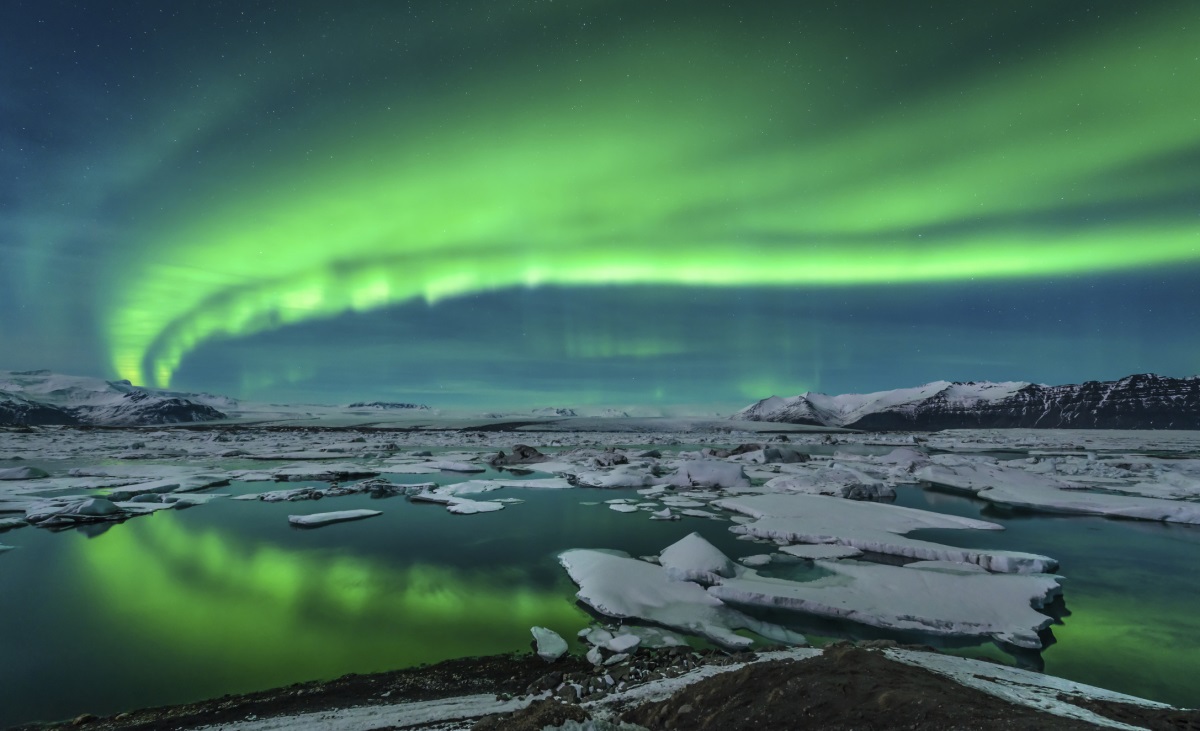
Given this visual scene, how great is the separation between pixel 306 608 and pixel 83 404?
182170mm

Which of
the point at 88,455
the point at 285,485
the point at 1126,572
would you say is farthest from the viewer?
the point at 88,455

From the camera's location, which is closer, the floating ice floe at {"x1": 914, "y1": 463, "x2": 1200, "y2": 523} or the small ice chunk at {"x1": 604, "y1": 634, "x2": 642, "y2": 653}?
the small ice chunk at {"x1": 604, "y1": 634, "x2": 642, "y2": 653}

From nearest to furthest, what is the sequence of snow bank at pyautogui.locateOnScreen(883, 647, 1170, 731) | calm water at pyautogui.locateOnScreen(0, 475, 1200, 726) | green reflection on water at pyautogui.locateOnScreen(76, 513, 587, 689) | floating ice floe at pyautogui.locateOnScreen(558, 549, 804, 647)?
snow bank at pyautogui.locateOnScreen(883, 647, 1170, 731) → calm water at pyautogui.locateOnScreen(0, 475, 1200, 726) → green reflection on water at pyautogui.locateOnScreen(76, 513, 587, 689) → floating ice floe at pyautogui.locateOnScreen(558, 549, 804, 647)

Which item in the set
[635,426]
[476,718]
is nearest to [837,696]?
[476,718]

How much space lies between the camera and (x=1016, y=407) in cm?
15600

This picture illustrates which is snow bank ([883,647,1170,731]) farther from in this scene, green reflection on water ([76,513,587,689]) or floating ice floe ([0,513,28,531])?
floating ice floe ([0,513,28,531])

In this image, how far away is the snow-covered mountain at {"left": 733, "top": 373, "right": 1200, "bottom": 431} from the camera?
5659 inches

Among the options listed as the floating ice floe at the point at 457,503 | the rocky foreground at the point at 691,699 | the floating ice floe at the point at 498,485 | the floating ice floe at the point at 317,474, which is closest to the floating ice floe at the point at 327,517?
the floating ice floe at the point at 457,503

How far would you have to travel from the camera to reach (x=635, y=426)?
115m

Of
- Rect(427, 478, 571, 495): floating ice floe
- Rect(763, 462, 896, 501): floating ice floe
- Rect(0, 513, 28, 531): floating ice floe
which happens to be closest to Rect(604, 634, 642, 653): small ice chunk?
Rect(763, 462, 896, 501): floating ice floe

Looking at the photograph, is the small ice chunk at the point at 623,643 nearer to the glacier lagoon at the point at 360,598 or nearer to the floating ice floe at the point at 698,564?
the glacier lagoon at the point at 360,598

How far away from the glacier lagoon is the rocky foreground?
85 cm

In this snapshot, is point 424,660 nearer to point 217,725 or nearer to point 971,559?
point 217,725

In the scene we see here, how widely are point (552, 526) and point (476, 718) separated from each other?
37.6 ft
